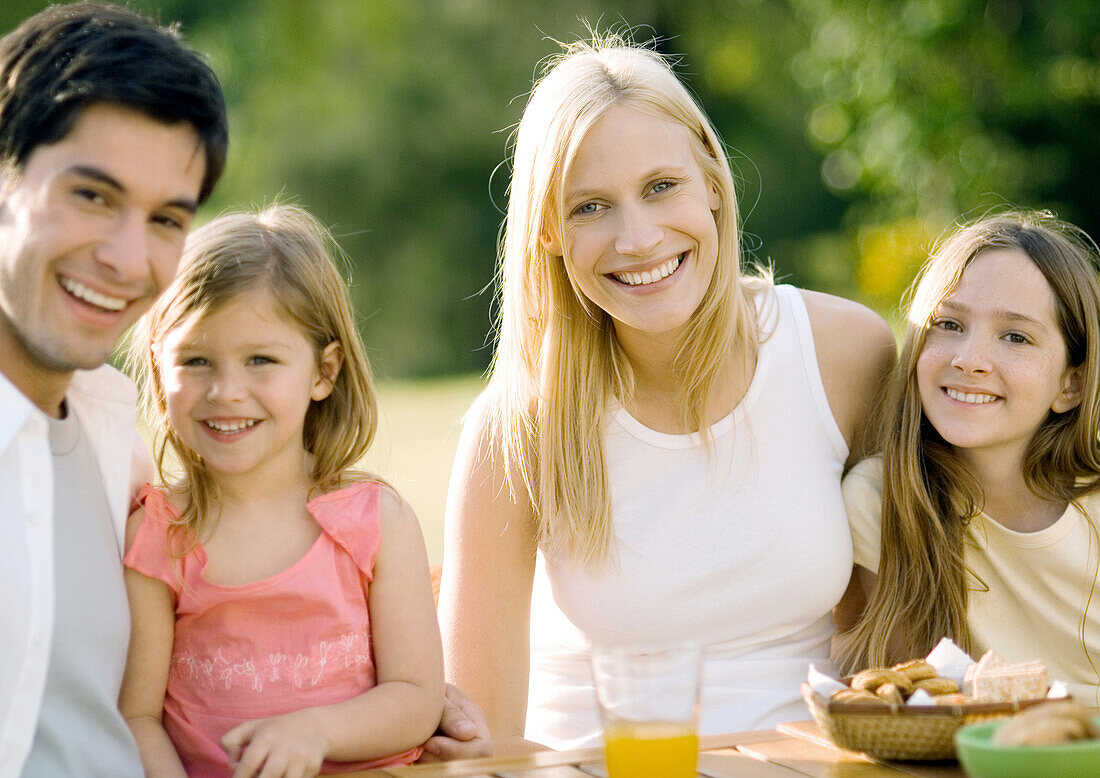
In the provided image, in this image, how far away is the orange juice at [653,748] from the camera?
1.47 m

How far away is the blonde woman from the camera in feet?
7.97

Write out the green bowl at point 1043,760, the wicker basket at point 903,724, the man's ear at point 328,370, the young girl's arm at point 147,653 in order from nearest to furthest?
the green bowl at point 1043,760 < the wicker basket at point 903,724 < the young girl's arm at point 147,653 < the man's ear at point 328,370

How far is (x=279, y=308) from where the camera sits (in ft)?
6.83

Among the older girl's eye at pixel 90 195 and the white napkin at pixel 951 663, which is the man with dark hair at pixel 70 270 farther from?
the white napkin at pixel 951 663

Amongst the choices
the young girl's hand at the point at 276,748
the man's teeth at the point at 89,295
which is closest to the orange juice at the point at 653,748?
the young girl's hand at the point at 276,748

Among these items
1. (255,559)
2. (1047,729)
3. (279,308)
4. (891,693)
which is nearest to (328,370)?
(279,308)

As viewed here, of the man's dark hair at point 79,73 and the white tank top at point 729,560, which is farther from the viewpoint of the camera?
the white tank top at point 729,560

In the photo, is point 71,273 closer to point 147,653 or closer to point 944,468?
point 147,653

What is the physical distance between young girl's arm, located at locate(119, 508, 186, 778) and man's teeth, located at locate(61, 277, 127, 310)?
43cm

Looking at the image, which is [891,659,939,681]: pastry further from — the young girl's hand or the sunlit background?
the sunlit background

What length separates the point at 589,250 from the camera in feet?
7.97

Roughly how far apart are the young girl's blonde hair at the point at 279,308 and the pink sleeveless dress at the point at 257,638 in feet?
0.26

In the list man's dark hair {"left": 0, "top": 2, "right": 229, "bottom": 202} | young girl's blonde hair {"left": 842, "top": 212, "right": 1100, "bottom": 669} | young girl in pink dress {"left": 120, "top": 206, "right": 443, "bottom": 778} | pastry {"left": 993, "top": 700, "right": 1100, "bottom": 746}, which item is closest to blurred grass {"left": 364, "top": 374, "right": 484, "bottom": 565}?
young girl's blonde hair {"left": 842, "top": 212, "right": 1100, "bottom": 669}

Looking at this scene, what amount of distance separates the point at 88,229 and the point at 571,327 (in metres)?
1.09
